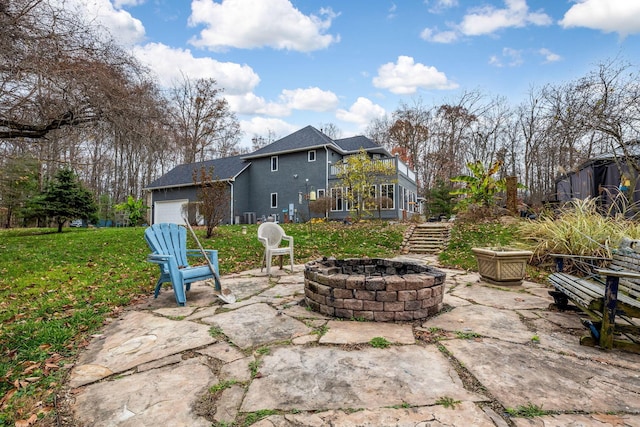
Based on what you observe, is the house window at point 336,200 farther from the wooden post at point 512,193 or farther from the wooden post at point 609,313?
the wooden post at point 609,313

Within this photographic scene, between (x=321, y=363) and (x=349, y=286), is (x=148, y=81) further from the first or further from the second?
(x=321, y=363)

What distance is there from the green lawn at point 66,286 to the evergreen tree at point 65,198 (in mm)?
2910

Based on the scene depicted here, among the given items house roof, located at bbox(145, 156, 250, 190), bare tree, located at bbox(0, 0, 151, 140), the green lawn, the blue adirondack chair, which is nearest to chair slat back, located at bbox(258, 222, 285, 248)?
the green lawn

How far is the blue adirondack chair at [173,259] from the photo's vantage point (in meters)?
3.51

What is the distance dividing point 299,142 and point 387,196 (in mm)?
6929

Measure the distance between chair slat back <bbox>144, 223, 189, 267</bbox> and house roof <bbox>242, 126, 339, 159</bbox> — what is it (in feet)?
47.8

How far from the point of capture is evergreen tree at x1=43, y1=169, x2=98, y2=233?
11.1 meters

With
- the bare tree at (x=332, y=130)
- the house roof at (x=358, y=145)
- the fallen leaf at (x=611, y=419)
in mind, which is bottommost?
the fallen leaf at (x=611, y=419)

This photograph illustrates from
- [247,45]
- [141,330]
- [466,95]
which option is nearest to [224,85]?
[247,45]

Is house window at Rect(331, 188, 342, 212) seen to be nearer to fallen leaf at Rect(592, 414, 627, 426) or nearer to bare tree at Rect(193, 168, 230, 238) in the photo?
bare tree at Rect(193, 168, 230, 238)

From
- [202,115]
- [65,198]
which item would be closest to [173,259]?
[65,198]

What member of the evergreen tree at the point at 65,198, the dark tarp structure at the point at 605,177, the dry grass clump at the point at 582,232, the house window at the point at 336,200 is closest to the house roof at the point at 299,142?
the house window at the point at 336,200

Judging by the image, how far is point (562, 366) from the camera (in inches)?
79.0

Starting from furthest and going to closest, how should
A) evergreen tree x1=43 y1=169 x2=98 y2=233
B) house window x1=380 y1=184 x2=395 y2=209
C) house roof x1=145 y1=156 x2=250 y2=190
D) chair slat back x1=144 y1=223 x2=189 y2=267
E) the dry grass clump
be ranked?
house roof x1=145 y1=156 x2=250 y2=190, house window x1=380 y1=184 x2=395 y2=209, evergreen tree x1=43 y1=169 x2=98 y2=233, the dry grass clump, chair slat back x1=144 y1=223 x2=189 y2=267
